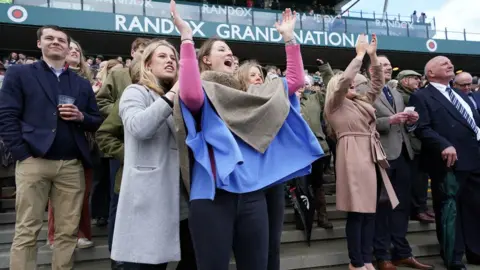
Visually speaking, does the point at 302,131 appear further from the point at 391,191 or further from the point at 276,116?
the point at 391,191

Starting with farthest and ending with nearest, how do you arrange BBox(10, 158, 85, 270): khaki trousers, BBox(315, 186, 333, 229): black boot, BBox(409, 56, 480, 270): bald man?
BBox(315, 186, 333, 229): black boot, BBox(409, 56, 480, 270): bald man, BBox(10, 158, 85, 270): khaki trousers

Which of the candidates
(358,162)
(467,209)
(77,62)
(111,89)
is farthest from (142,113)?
(467,209)

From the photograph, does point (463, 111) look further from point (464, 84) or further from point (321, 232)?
point (321, 232)

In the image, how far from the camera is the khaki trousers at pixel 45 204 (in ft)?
8.96

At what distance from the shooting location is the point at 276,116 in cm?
208

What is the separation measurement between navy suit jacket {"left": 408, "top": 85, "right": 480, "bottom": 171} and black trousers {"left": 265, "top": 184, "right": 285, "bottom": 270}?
2.13m

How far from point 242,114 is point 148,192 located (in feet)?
2.13

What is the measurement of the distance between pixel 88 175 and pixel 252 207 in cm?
196

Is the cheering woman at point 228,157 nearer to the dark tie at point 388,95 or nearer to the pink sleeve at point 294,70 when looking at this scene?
the pink sleeve at point 294,70

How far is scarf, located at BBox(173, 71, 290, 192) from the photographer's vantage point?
200 cm

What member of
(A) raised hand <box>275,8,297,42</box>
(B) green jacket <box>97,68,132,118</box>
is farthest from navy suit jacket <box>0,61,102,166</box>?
(A) raised hand <box>275,8,297,42</box>

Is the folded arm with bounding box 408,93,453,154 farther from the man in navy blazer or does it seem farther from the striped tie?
the man in navy blazer

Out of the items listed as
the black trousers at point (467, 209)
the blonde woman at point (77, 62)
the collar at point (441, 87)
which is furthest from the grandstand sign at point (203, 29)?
the black trousers at point (467, 209)

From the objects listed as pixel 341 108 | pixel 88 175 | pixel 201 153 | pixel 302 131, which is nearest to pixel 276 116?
pixel 302 131
